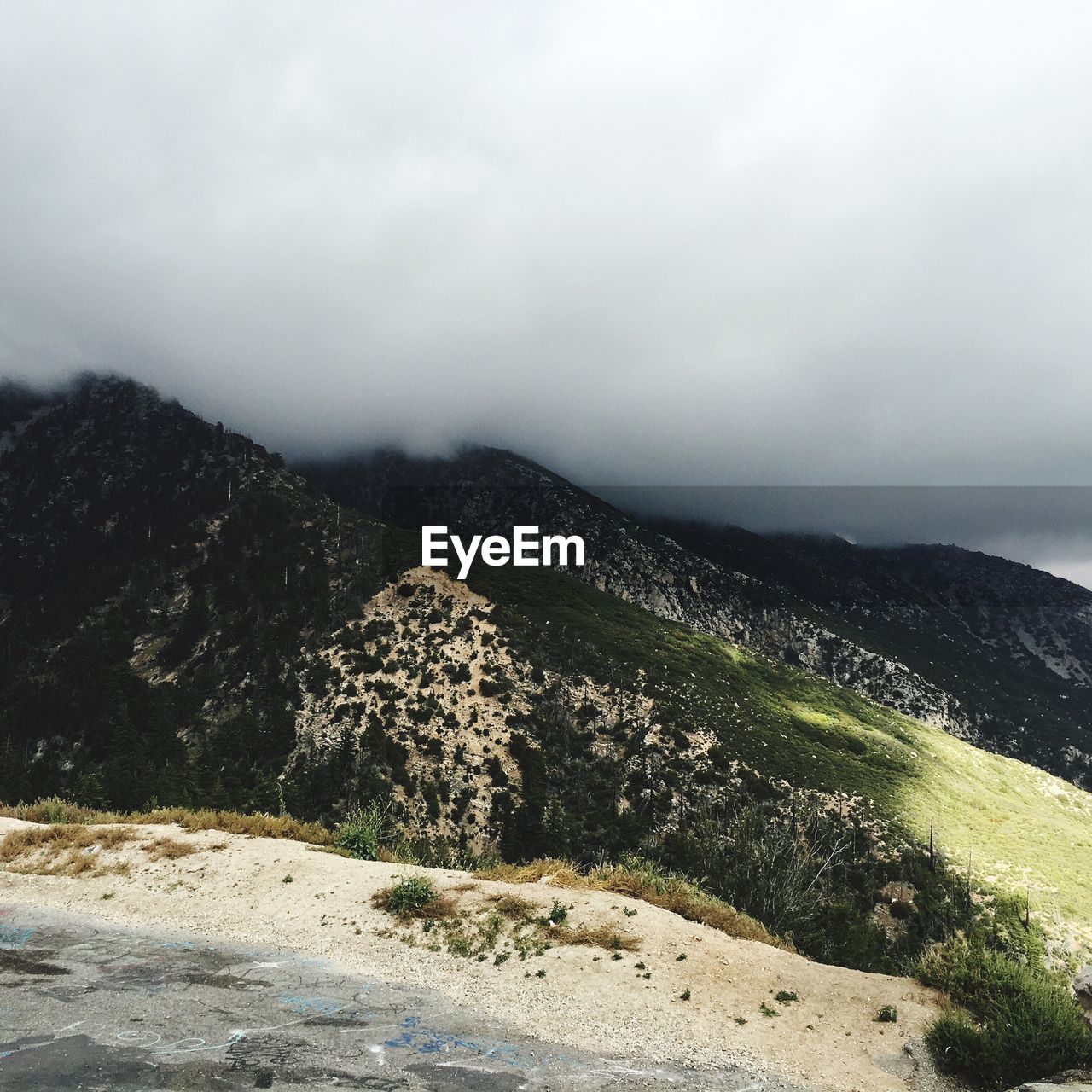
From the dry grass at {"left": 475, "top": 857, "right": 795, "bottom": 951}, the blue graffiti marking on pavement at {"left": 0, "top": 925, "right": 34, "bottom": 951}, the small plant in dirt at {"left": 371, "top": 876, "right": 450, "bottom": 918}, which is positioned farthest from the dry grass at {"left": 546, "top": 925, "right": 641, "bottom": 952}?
the blue graffiti marking on pavement at {"left": 0, "top": 925, "right": 34, "bottom": 951}

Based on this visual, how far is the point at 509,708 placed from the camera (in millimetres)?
75562

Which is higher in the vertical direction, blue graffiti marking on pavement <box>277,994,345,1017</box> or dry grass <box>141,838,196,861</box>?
blue graffiti marking on pavement <box>277,994,345,1017</box>

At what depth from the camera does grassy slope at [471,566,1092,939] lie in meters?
66.6

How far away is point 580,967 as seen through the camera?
475 inches

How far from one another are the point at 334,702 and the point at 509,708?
819 inches

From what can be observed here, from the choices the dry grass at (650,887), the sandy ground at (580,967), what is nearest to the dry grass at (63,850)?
the sandy ground at (580,967)

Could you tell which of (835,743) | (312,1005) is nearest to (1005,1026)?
(312,1005)

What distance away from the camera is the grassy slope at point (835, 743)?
219 ft

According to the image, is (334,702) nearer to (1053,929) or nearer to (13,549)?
(1053,929)

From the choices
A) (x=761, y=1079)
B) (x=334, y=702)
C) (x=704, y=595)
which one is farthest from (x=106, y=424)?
(x=761, y=1079)

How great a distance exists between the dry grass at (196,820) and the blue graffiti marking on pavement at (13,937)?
612cm

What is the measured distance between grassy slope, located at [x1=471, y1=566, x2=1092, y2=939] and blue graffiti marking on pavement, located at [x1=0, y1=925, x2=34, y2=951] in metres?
69.5

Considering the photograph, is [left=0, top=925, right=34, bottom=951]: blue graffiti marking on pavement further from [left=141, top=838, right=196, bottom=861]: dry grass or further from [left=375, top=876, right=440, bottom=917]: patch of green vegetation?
[left=375, top=876, right=440, bottom=917]: patch of green vegetation

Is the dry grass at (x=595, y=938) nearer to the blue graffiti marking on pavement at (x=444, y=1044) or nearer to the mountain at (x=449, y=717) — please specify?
the blue graffiti marking on pavement at (x=444, y=1044)
